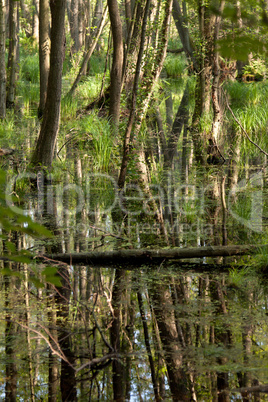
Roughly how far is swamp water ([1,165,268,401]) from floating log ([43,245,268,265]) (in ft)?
0.24

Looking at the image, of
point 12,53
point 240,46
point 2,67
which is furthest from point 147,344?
point 12,53

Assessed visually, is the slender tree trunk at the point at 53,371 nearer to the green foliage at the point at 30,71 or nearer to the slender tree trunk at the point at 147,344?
the slender tree trunk at the point at 147,344

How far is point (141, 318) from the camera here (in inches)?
127

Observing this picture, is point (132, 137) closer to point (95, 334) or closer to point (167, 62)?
point (95, 334)

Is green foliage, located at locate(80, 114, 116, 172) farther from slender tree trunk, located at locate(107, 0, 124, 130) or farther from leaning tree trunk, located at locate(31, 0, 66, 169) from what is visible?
leaning tree trunk, located at locate(31, 0, 66, 169)

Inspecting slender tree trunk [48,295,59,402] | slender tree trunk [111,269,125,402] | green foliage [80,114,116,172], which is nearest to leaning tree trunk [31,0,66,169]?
green foliage [80,114,116,172]

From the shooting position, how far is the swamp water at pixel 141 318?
8.09 ft

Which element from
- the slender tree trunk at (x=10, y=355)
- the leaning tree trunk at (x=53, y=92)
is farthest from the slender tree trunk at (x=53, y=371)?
the leaning tree trunk at (x=53, y=92)

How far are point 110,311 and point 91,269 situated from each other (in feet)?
2.64

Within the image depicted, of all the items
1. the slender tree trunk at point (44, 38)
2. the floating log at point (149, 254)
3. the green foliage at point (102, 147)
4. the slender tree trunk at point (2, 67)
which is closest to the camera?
the floating log at point (149, 254)

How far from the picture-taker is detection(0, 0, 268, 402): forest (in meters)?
2.45

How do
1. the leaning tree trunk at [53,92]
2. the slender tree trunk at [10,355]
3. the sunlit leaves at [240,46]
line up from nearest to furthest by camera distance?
the sunlit leaves at [240,46] < the slender tree trunk at [10,355] < the leaning tree trunk at [53,92]

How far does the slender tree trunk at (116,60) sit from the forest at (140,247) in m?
0.03

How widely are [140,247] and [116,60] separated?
17.2 ft
